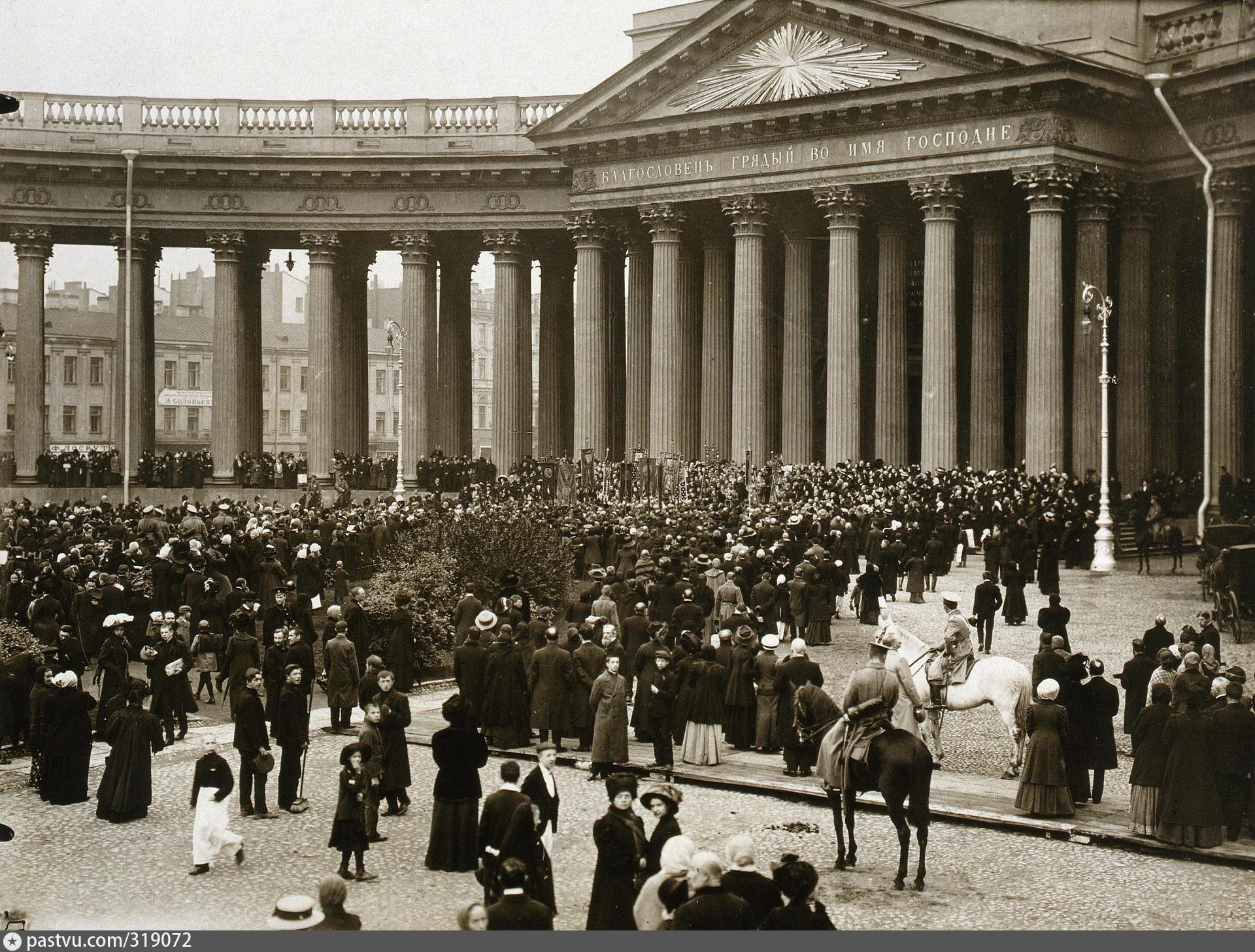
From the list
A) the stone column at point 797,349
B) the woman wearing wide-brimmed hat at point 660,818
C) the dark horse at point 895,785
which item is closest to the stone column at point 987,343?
the stone column at point 797,349

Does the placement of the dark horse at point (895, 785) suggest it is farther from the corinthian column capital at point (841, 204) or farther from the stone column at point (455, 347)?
the stone column at point (455, 347)

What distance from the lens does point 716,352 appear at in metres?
52.7

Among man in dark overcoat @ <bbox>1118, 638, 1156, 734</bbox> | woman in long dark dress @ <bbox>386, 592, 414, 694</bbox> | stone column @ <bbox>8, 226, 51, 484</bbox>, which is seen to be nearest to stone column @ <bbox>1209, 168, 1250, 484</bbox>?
man in dark overcoat @ <bbox>1118, 638, 1156, 734</bbox>

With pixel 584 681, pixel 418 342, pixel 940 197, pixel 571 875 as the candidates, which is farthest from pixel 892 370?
pixel 571 875

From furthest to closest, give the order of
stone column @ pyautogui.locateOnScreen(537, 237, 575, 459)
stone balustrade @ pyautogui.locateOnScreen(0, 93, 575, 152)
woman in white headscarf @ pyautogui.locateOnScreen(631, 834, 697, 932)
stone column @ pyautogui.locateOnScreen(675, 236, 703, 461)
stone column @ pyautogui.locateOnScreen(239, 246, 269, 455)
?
1. stone column @ pyautogui.locateOnScreen(537, 237, 575, 459)
2. stone column @ pyautogui.locateOnScreen(239, 246, 269, 455)
3. stone balustrade @ pyautogui.locateOnScreen(0, 93, 575, 152)
4. stone column @ pyautogui.locateOnScreen(675, 236, 703, 461)
5. woman in white headscarf @ pyautogui.locateOnScreen(631, 834, 697, 932)

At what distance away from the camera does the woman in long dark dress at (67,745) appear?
61.4ft

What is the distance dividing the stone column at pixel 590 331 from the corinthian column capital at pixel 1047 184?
16.3m

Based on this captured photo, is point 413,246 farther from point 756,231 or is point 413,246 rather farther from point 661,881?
point 661,881

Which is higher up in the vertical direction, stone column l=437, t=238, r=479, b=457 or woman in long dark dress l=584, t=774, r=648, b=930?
stone column l=437, t=238, r=479, b=457

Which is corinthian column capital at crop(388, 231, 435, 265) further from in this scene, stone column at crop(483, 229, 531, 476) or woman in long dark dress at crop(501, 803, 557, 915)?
woman in long dark dress at crop(501, 803, 557, 915)

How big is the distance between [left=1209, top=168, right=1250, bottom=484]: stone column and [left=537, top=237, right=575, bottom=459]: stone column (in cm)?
2528

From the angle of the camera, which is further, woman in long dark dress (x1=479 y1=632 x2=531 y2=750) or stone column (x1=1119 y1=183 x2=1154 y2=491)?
stone column (x1=1119 y1=183 x2=1154 y2=491)

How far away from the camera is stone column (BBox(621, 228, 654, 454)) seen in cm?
5447
